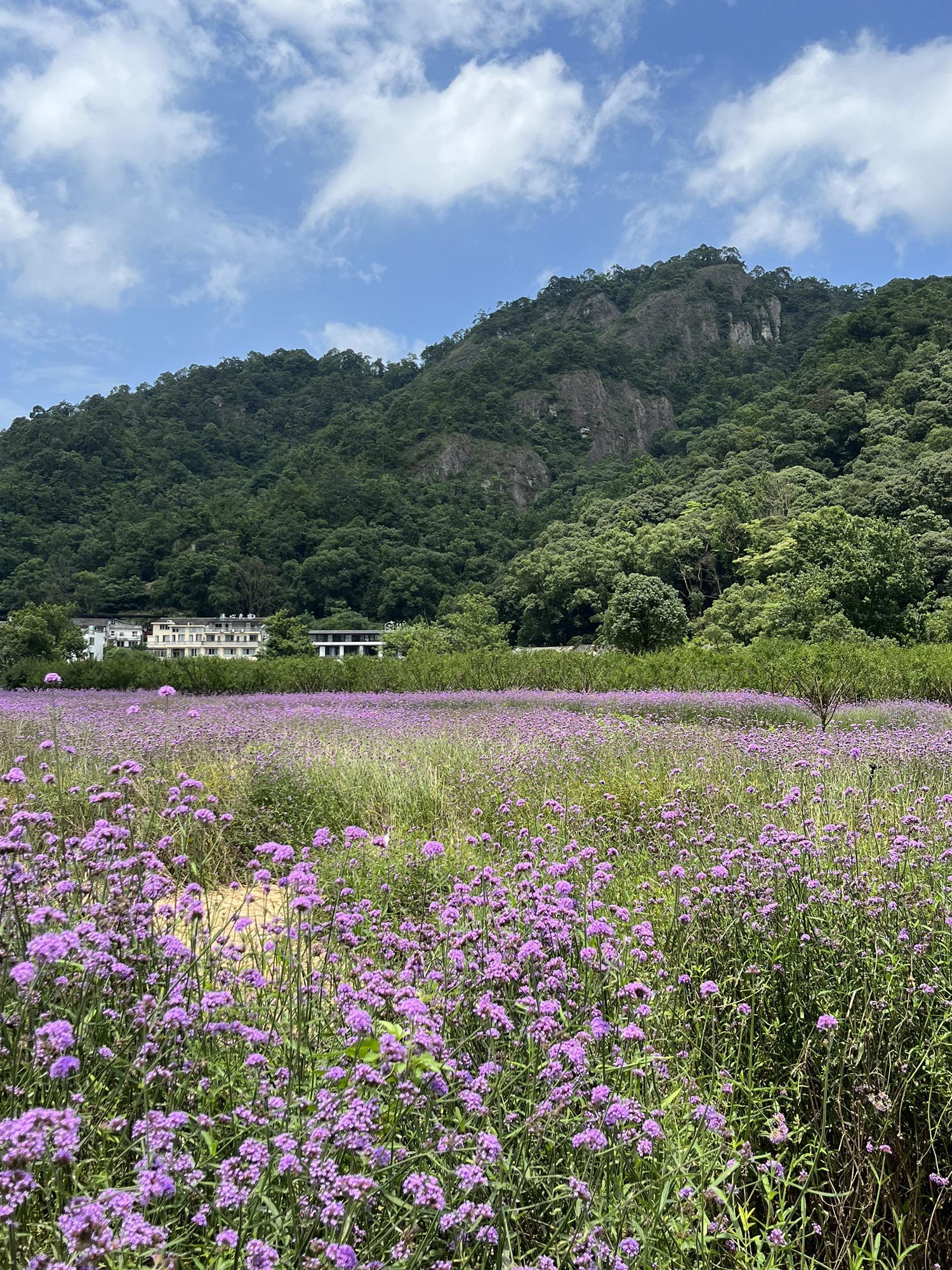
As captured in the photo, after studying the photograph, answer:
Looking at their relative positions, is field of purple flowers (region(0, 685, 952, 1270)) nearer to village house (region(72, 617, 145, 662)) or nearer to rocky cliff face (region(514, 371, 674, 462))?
village house (region(72, 617, 145, 662))

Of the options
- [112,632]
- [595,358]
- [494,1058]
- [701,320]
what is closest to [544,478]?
[595,358]

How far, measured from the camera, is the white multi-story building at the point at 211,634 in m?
74.6

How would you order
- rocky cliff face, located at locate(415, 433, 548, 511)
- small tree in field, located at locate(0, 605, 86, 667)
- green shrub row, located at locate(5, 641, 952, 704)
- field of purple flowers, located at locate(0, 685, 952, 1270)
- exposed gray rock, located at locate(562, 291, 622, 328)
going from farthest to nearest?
exposed gray rock, located at locate(562, 291, 622, 328)
rocky cliff face, located at locate(415, 433, 548, 511)
small tree in field, located at locate(0, 605, 86, 667)
green shrub row, located at locate(5, 641, 952, 704)
field of purple flowers, located at locate(0, 685, 952, 1270)

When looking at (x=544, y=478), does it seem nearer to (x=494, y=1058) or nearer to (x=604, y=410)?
(x=604, y=410)

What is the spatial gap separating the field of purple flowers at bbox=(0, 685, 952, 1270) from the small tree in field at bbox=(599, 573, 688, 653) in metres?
20.3

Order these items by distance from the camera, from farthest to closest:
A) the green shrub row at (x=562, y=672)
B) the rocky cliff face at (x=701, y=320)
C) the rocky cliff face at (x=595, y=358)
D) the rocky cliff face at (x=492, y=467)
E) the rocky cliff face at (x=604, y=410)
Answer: the rocky cliff face at (x=701, y=320)
the rocky cliff face at (x=604, y=410)
the rocky cliff face at (x=595, y=358)
the rocky cliff face at (x=492, y=467)
the green shrub row at (x=562, y=672)

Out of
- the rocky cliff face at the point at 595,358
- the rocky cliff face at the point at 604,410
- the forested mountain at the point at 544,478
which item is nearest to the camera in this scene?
the forested mountain at the point at 544,478

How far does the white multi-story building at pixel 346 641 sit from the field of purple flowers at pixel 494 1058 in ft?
225

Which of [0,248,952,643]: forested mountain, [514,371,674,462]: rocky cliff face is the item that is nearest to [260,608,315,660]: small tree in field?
[0,248,952,643]: forested mountain

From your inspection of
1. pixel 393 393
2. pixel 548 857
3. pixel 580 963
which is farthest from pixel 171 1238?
pixel 393 393

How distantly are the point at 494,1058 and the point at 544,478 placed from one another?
106801 mm

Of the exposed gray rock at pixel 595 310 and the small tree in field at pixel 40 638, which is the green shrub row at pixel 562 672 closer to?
the small tree in field at pixel 40 638

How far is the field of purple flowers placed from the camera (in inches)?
51.2

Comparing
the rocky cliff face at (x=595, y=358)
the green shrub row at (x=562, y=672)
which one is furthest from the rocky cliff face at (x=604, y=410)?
the green shrub row at (x=562, y=672)
